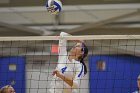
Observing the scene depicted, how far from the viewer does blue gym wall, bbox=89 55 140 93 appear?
6.86 metres

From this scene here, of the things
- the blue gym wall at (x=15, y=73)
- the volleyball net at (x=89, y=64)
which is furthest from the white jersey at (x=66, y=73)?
the blue gym wall at (x=15, y=73)

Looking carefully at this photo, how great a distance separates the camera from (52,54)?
22.7 feet

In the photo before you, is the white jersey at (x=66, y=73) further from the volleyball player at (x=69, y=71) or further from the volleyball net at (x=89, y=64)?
the volleyball net at (x=89, y=64)

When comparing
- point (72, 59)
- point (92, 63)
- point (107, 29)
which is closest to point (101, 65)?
point (92, 63)

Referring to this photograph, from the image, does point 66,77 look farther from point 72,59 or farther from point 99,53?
point 99,53

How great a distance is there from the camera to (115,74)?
686 centimetres

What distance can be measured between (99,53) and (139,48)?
78cm

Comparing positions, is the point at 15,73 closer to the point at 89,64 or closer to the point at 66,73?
the point at 89,64

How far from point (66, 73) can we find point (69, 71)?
49mm

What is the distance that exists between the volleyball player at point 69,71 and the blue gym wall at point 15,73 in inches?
122

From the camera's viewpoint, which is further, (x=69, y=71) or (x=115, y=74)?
(x=115, y=74)

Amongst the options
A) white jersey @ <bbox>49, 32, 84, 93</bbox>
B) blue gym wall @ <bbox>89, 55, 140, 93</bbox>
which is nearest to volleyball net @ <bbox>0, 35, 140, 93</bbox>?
blue gym wall @ <bbox>89, 55, 140, 93</bbox>

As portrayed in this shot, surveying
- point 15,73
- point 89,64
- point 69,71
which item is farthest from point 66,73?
point 15,73

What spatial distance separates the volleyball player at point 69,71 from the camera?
12.5 ft
